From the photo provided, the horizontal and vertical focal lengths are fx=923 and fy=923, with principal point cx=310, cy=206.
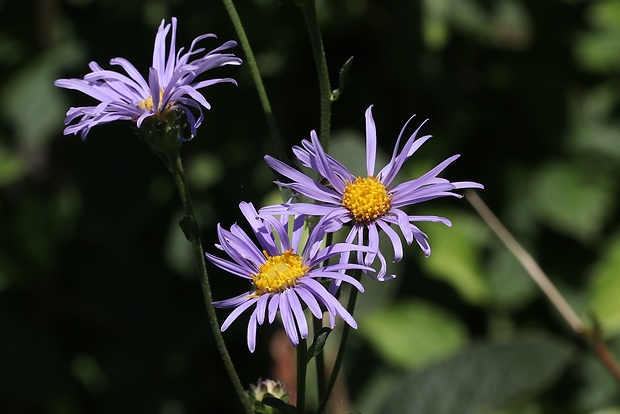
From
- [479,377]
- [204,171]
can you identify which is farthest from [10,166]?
[479,377]

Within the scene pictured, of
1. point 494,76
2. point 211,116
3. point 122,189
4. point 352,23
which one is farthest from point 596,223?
point 122,189

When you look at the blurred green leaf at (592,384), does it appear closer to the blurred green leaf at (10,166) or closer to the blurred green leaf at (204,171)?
the blurred green leaf at (204,171)

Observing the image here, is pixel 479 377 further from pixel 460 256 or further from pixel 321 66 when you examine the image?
pixel 321 66

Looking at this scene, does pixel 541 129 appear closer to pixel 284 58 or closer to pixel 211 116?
pixel 284 58

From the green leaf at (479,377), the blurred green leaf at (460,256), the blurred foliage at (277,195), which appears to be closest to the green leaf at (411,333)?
the blurred foliage at (277,195)

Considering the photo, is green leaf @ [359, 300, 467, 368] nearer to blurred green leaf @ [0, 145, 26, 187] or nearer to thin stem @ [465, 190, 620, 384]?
thin stem @ [465, 190, 620, 384]

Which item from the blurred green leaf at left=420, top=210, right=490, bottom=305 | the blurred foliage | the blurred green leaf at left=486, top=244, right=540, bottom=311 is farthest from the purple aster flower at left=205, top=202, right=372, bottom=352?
the blurred green leaf at left=486, top=244, right=540, bottom=311
